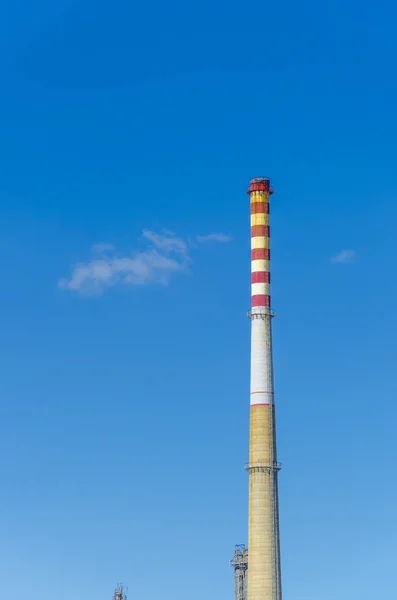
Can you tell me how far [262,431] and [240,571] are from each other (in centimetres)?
1138

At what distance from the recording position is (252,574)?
66.3m

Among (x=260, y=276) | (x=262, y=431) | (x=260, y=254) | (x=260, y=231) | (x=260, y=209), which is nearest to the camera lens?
(x=262, y=431)

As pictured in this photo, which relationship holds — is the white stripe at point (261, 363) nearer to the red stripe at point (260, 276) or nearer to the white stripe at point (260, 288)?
the white stripe at point (260, 288)

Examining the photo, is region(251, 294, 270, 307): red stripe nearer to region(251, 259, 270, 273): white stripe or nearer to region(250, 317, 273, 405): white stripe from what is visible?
region(250, 317, 273, 405): white stripe

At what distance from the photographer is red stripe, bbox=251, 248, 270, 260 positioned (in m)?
69.9

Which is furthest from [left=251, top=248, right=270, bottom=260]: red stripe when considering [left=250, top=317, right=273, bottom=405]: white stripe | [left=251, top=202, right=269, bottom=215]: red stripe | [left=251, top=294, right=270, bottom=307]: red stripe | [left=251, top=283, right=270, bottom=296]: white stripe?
[left=250, top=317, right=273, bottom=405]: white stripe

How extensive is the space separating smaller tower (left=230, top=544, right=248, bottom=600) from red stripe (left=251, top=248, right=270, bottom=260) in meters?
17.4

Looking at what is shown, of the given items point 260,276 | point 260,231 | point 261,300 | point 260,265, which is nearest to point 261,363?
point 261,300

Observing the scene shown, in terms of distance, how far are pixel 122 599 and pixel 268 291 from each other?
79.5 feet

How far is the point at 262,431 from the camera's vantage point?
222 ft

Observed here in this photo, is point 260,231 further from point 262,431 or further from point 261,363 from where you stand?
point 262,431

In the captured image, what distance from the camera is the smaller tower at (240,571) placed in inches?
2928

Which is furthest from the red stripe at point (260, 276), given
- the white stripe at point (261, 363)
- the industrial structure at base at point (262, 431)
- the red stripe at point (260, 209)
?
the red stripe at point (260, 209)

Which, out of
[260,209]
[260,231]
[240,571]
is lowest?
[240,571]
